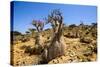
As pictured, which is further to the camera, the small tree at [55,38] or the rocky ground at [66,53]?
the small tree at [55,38]

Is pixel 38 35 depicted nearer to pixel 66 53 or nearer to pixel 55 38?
pixel 55 38

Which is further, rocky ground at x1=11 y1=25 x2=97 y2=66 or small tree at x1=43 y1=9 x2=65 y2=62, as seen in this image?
small tree at x1=43 y1=9 x2=65 y2=62

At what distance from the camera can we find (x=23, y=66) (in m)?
2.34

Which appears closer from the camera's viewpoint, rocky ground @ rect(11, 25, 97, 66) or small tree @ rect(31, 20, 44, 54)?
rocky ground @ rect(11, 25, 97, 66)

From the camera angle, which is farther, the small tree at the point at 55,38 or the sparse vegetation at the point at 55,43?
the small tree at the point at 55,38

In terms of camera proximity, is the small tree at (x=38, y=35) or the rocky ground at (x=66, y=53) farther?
the small tree at (x=38, y=35)

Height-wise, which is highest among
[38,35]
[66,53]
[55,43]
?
[38,35]

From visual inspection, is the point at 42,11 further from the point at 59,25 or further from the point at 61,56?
the point at 61,56

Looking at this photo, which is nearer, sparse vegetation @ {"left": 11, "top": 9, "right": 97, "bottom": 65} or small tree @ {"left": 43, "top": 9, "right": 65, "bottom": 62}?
sparse vegetation @ {"left": 11, "top": 9, "right": 97, "bottom": 65}

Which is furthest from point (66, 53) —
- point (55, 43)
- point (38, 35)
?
point (38, 35)

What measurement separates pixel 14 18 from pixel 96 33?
46.4 inches
